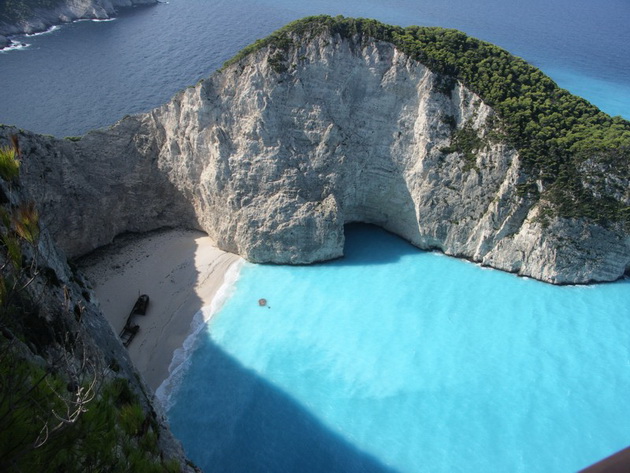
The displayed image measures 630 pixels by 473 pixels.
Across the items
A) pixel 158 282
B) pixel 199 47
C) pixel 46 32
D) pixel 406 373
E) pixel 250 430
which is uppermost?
pixel 199 47

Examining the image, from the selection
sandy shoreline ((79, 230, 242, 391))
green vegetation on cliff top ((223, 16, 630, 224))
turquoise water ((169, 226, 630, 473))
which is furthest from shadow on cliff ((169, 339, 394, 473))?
green vegetation on cliff top ((223, 16, 630, 224))

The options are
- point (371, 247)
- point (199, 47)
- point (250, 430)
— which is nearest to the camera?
point (250, 430)

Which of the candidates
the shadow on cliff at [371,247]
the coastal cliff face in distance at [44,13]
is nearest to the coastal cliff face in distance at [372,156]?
the shadow on cliff at [371,247]

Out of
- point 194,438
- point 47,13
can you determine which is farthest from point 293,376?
point 47,13

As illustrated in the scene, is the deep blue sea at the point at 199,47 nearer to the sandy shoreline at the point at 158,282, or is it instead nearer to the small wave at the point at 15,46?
the small wave at the point at 15,46

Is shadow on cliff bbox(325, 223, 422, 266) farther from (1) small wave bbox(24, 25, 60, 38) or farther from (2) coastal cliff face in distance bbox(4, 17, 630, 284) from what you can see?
(1) small wave bbox(24, 25, 60, 38)

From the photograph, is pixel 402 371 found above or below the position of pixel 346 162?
below

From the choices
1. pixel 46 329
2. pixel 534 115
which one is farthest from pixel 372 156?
pixel 46 329

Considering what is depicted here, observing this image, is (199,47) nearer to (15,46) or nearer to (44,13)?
(15,46)
